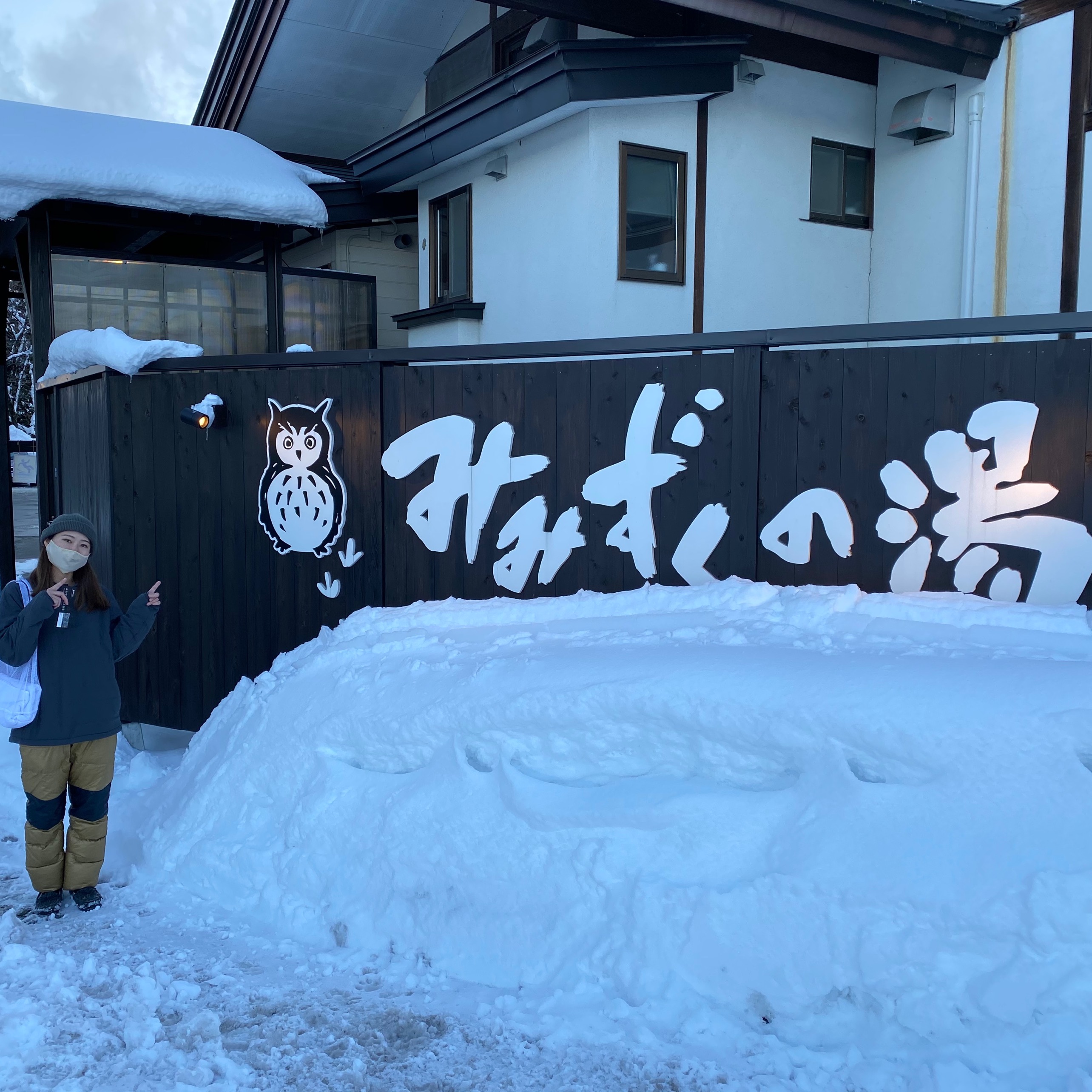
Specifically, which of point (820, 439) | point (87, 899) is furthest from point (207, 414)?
point (820, 439)

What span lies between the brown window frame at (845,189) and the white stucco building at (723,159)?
0.08ft

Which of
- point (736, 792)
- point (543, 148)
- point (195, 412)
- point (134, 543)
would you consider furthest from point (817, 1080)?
point (543, 148)

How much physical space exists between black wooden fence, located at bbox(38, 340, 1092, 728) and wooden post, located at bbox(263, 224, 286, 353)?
302 cm

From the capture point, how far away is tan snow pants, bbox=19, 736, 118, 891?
14.8 feet

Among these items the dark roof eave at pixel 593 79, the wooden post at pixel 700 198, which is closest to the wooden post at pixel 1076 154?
the dark roof eave at pixel 593 79

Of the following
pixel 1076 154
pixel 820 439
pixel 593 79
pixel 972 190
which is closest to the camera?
pixel 820 439

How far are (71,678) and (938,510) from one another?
4058 millimetres

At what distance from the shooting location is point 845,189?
10680mm

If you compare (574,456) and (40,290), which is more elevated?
(40,290)

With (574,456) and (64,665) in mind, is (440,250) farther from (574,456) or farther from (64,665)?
(64,665)

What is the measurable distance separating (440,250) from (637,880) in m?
9.63

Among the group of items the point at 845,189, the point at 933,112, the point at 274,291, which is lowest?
the point at 274,291

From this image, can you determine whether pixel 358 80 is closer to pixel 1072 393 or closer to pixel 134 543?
pixel 134 543

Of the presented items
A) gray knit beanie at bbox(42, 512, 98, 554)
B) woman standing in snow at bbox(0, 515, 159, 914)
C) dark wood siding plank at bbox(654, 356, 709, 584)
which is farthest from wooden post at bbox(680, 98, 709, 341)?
woman standing in snow at bbox(0, 515, 159, 914)
